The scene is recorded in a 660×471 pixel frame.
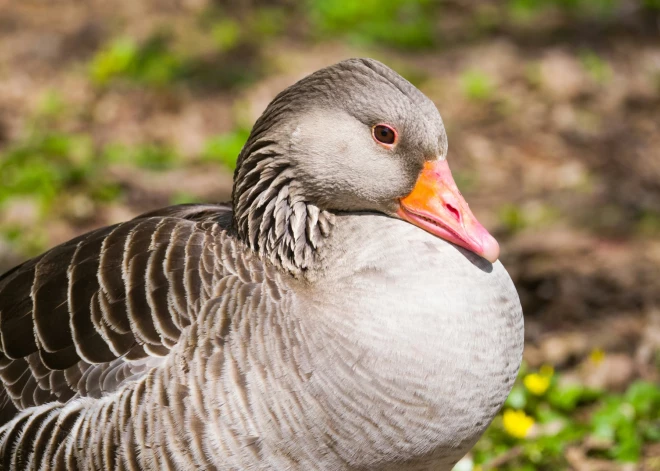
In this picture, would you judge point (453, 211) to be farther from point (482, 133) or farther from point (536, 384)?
point (482, 133)

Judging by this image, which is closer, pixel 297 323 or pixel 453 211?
pixel 297 323

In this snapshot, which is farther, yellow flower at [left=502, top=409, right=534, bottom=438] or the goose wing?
yellow flower at [left=502, top=409, right=534, bottom=438]

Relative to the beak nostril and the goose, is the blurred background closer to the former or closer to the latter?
the goose

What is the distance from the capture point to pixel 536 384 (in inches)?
202

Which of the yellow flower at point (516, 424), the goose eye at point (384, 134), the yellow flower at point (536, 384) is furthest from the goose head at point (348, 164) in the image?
the yellow flower at point (536, 384)

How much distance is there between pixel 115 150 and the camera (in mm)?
8219

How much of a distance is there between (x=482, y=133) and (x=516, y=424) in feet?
14.0

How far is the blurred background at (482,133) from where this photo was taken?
17.9 ft

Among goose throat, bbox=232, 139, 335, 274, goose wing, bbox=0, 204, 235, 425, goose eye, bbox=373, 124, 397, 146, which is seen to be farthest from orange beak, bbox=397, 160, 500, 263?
goose wing, bbox=0, 204, 235, 425

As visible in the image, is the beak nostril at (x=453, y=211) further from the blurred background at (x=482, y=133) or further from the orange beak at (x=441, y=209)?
the blurred background at (x=482, y=133)

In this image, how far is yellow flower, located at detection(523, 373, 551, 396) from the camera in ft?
16.9

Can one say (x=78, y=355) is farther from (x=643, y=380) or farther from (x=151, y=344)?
(x=643, y=380)

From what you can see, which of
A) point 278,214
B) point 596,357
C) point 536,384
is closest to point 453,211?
point 278,214

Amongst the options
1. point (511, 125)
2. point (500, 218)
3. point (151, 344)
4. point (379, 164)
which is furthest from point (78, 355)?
point (511, 125)
